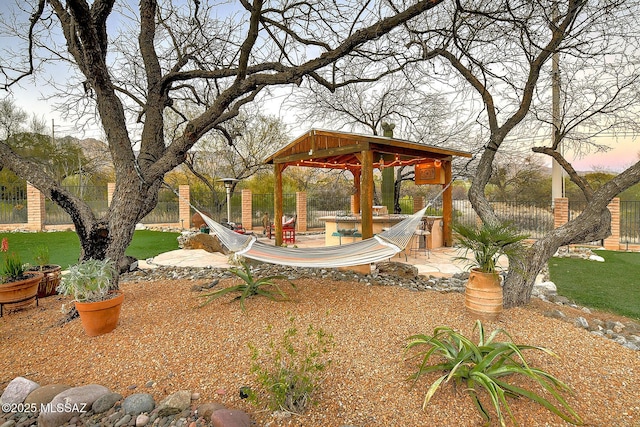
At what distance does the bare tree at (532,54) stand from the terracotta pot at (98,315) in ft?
11.9

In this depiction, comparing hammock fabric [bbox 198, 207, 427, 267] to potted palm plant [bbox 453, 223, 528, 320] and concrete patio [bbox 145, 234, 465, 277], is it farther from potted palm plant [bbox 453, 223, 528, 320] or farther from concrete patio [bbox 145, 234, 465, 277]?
concrete patio [bbox 145, 234, 465, 277]

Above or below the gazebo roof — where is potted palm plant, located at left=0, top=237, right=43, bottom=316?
below

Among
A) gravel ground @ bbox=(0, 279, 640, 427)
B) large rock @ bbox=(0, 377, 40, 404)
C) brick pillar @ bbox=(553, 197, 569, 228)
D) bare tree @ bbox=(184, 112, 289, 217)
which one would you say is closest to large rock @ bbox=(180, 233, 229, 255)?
gravel ground @ bbox=(0, 279, 640, 427)

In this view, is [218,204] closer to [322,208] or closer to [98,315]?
[322,208]

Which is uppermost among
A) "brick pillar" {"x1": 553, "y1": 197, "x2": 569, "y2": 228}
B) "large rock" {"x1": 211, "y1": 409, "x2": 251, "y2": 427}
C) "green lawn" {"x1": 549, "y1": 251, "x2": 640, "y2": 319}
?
"brick pillar" {"x1": 553, "y1": 197, "x2": 569, "y2": 228}

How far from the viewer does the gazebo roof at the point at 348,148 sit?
500 centimetres

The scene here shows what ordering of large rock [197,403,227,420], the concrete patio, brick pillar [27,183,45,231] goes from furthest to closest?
brick pillar [27,183,45,231] → the concrete patio → large rock [197,403,227,420]

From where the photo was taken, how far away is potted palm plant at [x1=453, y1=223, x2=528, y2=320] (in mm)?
2764

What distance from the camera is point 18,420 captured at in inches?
67.6

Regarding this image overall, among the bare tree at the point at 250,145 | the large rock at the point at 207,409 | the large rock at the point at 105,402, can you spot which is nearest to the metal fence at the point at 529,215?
the bare tree at the point at 250,145

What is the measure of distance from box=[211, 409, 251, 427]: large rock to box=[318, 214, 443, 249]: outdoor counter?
4.64 m

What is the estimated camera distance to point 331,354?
7.08ft

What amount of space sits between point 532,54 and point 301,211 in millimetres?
8615

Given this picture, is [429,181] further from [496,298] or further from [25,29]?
[25,29]
